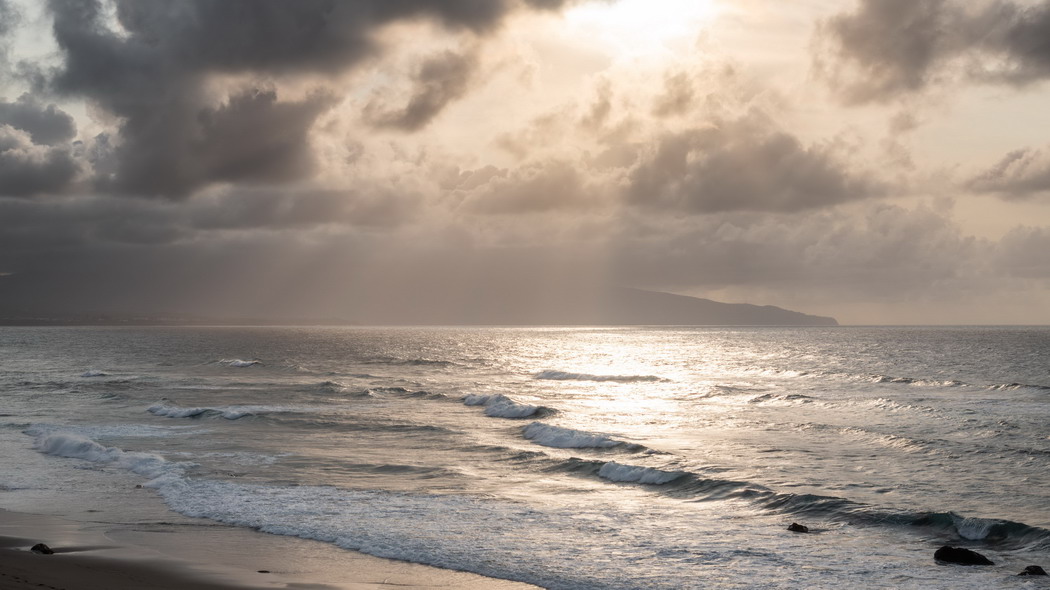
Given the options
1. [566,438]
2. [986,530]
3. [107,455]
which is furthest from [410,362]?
[986,530]

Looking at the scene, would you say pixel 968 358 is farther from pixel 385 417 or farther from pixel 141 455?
pixel 141 455

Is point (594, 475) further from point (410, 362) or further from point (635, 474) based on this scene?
point (410, 362)

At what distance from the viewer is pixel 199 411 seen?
5472 cm

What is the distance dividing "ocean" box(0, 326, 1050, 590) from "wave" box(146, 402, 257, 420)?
11.5 inches

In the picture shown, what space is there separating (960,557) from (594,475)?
50.0 ft

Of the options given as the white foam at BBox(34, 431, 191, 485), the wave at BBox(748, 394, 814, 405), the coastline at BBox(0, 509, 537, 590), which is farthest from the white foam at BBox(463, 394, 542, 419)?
the coastline at BBox(0, 509, 537, 590)

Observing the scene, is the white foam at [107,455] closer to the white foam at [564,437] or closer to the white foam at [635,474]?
the white foam at [635,474]

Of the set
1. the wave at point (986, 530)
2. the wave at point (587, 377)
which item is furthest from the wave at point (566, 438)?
the wave at point (587, 377)

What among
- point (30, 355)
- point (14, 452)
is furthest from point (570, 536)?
point (30, 355)

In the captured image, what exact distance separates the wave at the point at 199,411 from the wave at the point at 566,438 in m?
20.1

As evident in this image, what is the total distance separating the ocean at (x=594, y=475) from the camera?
2072cm

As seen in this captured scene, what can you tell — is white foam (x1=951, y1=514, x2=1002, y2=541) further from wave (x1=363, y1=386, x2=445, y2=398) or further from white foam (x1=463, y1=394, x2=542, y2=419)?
wave (x1=363, y1=386, x2=445, y2=398)

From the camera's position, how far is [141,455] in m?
35.9

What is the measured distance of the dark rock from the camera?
19844mm
